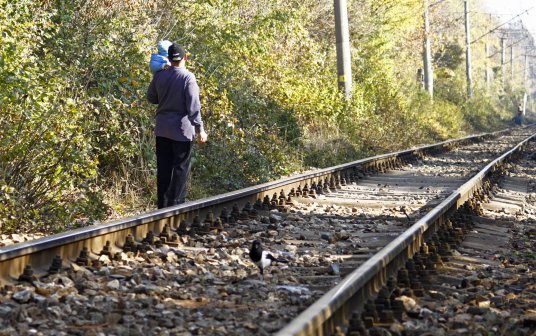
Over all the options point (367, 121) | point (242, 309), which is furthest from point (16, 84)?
point (367, 121)

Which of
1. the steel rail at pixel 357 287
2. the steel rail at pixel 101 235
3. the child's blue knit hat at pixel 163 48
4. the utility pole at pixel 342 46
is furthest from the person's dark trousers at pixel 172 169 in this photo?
the utility pole at pixel 342 46

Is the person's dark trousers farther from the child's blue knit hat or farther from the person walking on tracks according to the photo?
the child's blue knit hat

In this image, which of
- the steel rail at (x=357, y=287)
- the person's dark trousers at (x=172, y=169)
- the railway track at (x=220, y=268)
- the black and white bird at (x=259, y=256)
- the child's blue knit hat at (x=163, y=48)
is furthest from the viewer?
the child's blue knit hat at (x=163, y=48)

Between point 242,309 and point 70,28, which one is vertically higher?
point 70,28

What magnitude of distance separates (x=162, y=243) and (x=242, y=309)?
245cm

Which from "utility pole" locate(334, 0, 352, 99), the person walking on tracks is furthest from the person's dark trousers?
"utility pole" locate(334, 0, 352, 99)

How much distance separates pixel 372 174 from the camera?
675 inches

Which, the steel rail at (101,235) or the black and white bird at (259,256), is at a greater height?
the steel rail at (101,235)

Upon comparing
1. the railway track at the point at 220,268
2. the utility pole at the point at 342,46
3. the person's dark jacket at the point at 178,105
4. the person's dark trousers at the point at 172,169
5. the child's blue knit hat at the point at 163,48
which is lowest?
the railway track at the point at 220,268

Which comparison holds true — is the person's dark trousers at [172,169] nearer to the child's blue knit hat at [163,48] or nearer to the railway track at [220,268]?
the railway track at [220,268]

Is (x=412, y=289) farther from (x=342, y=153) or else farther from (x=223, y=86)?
(x=342, y=153)

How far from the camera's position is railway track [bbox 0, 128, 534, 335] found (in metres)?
5.08

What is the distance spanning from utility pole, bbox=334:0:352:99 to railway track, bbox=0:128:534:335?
1265 cm

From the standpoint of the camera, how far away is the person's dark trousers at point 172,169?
987 centimetres
